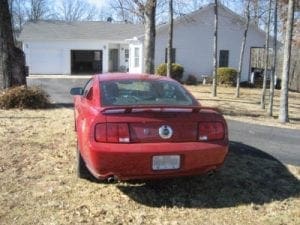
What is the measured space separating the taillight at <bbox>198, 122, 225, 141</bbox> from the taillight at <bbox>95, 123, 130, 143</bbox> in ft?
2.81

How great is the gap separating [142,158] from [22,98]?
897 cm

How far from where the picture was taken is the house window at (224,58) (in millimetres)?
A: 33281

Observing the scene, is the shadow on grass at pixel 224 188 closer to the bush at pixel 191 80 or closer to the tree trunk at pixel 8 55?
the tree trunk at pixel 8 55

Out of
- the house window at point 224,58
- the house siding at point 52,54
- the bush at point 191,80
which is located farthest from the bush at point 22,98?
the house siding at point 52,54

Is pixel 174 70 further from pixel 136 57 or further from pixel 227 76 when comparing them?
pixel 136 57

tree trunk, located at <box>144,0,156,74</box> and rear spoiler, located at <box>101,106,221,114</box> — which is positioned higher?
tree trunk, located at <box>144,0,156,74</box>

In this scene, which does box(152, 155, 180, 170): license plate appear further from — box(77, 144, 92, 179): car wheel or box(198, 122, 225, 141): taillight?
box(77, 144, 92, 179): car wheel

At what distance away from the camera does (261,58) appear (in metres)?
34.8

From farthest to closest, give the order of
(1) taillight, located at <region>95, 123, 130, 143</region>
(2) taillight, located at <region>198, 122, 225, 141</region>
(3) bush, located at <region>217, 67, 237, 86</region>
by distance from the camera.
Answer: (3) bush, located at <region>217, 67, 237, 86</region> < (2) taillight, located at <region>198, 122, 225, 141</region> < (1) taillight, located at <region>95, 123, 130, 143</region>

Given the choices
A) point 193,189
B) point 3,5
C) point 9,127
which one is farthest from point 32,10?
point 193,189

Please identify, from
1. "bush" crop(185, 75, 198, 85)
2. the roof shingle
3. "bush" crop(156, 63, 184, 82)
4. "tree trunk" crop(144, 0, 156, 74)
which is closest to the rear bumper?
"tree trunk" crop(144, 0, 156, 74)

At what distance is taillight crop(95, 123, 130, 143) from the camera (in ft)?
17.1

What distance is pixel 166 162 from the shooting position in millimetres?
5289

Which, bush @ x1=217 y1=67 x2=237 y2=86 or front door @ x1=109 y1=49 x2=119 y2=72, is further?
front door @ x1=109 y1=49 x2=119 y2=72
